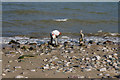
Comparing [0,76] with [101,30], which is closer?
[0,76]

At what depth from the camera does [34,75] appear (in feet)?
22.9

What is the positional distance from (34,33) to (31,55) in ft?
19.0

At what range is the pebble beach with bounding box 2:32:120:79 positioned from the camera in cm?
711

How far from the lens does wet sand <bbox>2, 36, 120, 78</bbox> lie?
7113 mm

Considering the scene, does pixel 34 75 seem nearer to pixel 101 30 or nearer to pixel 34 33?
pixel 34 33

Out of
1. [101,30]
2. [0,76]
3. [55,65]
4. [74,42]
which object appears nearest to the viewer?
[0,76]

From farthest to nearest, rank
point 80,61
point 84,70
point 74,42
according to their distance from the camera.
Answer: point 74,42 → point 80,61 → point 84,70

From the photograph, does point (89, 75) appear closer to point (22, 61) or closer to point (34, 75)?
point (34, 75)

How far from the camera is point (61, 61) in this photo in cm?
843

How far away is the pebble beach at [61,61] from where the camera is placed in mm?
7113

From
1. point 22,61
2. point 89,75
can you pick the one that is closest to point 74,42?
point 22,61

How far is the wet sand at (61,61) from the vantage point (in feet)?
23.3

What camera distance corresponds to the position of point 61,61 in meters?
8.43

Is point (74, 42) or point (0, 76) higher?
point (74, 42)
